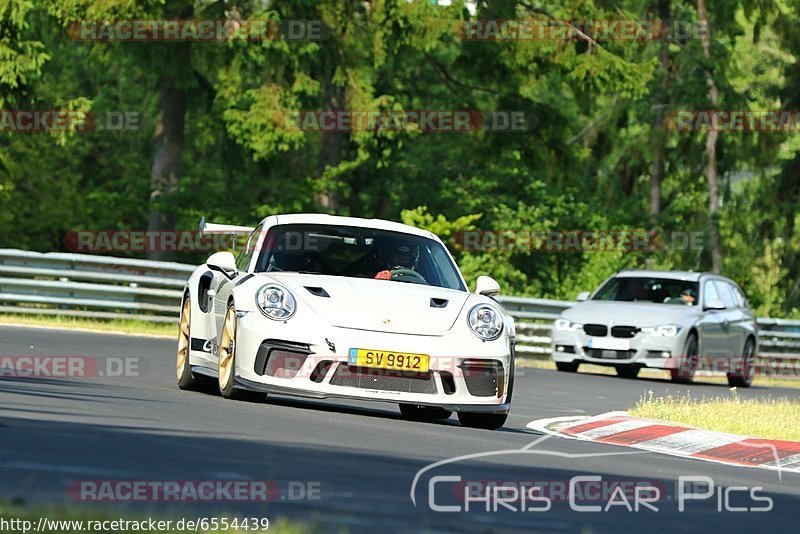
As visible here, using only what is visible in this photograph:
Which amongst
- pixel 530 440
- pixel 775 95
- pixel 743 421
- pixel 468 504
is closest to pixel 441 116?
pixel 775 95

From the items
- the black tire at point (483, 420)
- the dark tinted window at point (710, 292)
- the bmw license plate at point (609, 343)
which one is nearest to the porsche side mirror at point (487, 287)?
the black tire at point (483, 420)

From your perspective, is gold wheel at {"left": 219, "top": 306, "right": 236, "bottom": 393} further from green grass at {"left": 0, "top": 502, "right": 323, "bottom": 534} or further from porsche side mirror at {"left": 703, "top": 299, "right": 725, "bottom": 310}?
porsche side mirror at {"left": 703, "top": 299, "right": 725, "bottom": 310}

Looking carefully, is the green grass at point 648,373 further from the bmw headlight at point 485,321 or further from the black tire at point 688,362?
the bmw headlight at point 485,321

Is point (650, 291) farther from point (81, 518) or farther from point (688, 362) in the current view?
point (81, 518)

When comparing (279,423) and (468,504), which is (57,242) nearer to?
(279,423)

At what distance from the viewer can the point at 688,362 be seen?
83.7 ft

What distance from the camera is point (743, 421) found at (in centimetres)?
1519

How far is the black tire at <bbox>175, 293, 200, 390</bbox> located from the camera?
14289mm

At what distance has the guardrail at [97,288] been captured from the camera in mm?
27078

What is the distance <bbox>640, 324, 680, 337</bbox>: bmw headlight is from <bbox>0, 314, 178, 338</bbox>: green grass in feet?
22.7

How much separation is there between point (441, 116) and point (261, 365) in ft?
97.4

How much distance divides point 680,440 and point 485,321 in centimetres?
222

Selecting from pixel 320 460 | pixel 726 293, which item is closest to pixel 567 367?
pixel 726 293

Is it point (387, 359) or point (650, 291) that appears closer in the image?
point (387, 359)
